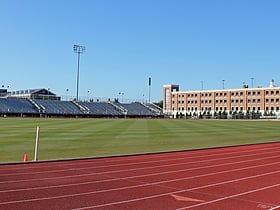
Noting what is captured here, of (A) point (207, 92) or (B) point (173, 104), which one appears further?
(B) point (173, 104)

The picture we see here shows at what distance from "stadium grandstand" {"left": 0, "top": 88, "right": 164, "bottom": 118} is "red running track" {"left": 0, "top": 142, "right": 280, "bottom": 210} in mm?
73196

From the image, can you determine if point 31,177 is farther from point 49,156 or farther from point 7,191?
point 49,156

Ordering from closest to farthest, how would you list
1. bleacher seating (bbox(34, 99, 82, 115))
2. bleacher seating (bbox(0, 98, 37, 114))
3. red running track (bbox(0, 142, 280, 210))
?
red running track (bbox(0, 142, 280, 210)), bleacher seating (bbox(0, 98, 37, 114)), bleacher seating (bbox(34, 99, 82, 115))

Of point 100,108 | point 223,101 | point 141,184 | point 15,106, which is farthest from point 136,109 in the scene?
point 141,184

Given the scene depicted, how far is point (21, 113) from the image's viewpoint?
275 ft

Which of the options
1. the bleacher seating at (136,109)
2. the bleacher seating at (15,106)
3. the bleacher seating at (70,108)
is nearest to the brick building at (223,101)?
the bleacher seating at (136,109)

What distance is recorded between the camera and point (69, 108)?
3949 inches

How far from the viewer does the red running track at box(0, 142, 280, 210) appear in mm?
7102

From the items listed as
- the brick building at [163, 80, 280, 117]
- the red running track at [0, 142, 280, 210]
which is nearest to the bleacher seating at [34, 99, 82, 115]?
the brick building at [163, 80, 280, 117]

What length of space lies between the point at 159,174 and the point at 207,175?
1.31 m

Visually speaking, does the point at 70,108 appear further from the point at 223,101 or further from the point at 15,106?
the point at 223,101

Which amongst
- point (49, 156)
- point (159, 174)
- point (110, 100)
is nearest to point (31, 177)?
point (159, 174)

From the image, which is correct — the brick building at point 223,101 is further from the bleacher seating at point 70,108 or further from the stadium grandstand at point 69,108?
the bleacher seating at point 70,108

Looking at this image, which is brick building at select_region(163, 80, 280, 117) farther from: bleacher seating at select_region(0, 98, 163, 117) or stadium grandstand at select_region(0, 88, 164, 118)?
bleacher seating at select_region(0, 98, 163, 117)
